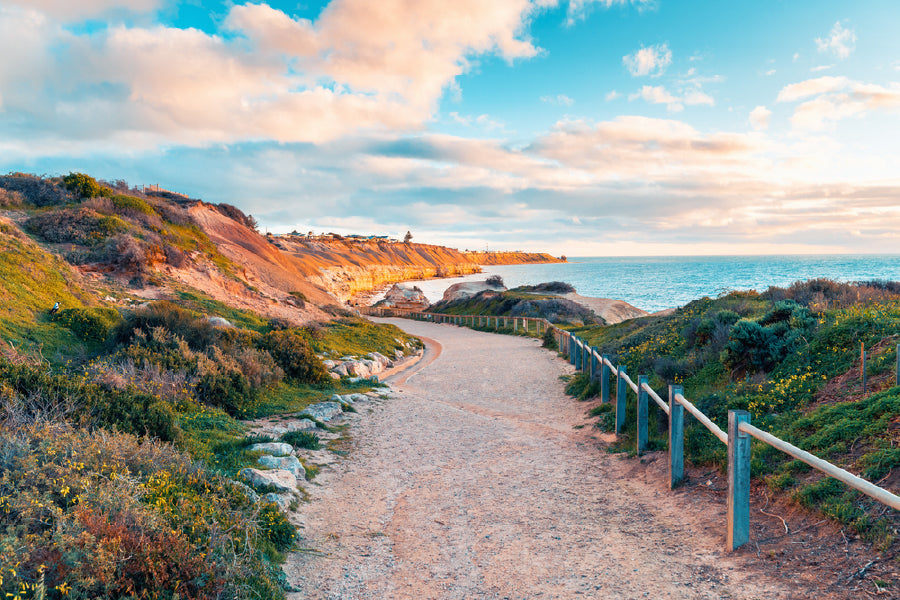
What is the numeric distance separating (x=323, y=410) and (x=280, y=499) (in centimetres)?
448

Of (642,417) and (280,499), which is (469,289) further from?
(280,499)

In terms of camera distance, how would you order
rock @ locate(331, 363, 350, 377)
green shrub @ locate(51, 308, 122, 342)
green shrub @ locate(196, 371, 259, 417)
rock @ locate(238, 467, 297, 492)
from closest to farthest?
rock @ locate(238, 467, 297, 492) < green shrub @ locate(196, 371, 259, 417) < green shrub @ locate(51, 308, 122, 342) < rock @ locate(331, 363, 350, 377)

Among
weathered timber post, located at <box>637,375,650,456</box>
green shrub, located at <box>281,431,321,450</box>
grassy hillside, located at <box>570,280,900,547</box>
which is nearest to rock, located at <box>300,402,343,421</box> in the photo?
green shrub, located at <box>281,431,321,450</box>

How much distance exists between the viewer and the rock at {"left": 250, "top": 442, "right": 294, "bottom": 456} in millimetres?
6790

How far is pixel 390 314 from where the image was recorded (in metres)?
49.8

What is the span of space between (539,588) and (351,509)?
96.9 inches

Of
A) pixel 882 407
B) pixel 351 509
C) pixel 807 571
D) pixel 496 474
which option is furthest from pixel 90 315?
pixel 882 407

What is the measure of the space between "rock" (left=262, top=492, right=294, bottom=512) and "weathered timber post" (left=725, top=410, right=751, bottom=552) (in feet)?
13.7

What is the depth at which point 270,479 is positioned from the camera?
18.7 ft

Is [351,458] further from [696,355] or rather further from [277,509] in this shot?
[696,355]

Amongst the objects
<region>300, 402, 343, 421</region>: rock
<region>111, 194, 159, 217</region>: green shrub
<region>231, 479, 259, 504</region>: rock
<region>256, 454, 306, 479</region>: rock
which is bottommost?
<region>300, 402, 343, 421</region>: rock

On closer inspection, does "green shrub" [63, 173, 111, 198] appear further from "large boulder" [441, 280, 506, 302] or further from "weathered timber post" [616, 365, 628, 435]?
"large boulder" [441, 280, 506, 302]

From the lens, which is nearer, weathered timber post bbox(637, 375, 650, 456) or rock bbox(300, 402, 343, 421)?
weathered timber post bbox(637, 375, 650, 456)

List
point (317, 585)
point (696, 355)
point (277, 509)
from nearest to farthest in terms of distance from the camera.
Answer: point (317, 585) < point (277, 509) < point (696, 355)
